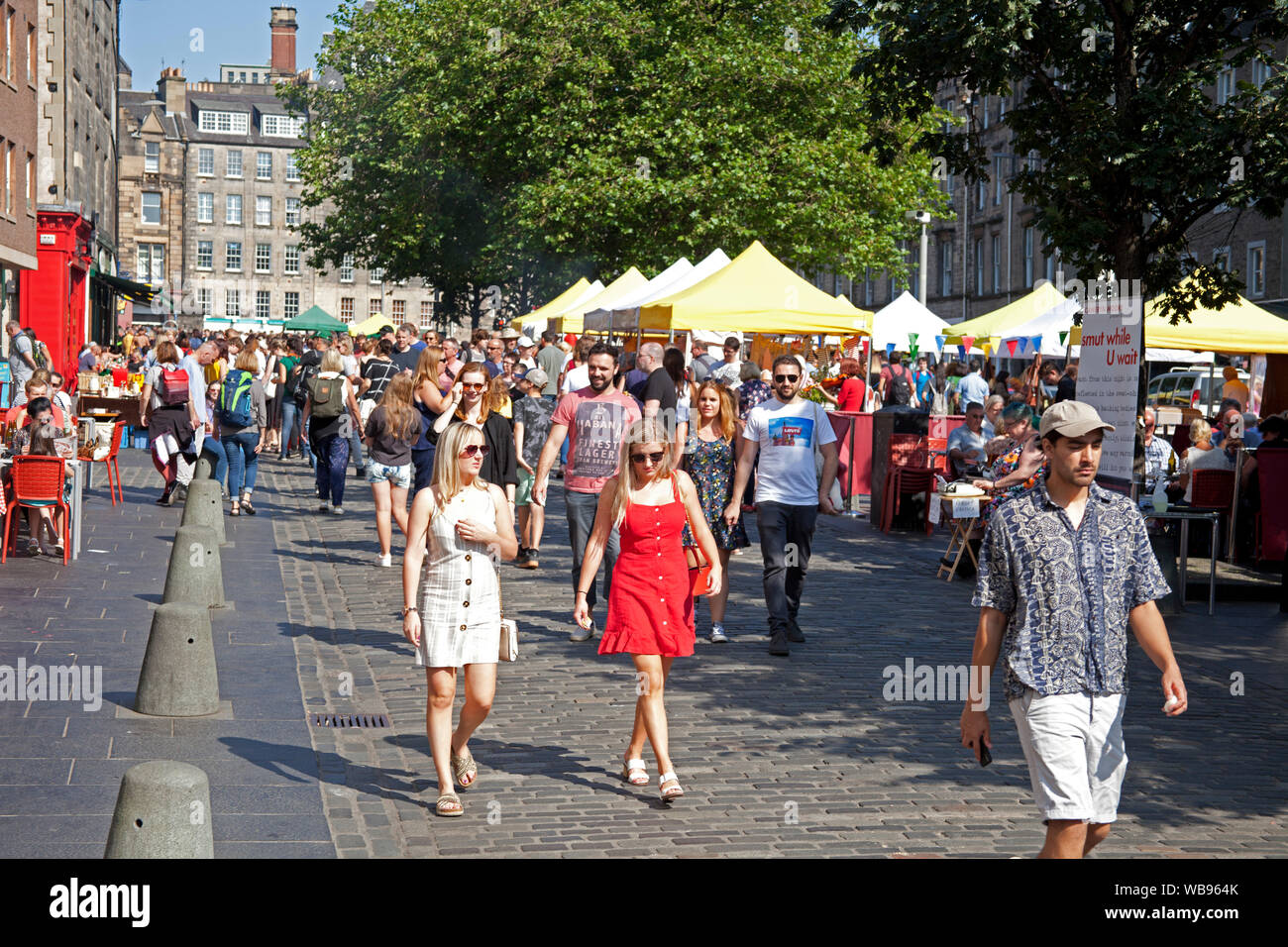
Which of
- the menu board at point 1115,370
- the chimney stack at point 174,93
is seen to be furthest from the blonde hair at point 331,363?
the chimney stack at point 174,93

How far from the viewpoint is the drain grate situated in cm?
735

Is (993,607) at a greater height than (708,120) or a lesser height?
lesser

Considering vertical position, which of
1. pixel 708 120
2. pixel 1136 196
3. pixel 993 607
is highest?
pixel 708 120

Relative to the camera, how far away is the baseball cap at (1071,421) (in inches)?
176

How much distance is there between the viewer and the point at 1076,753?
445cm

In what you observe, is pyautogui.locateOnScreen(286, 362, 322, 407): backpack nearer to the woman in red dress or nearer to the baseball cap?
the woman in red dress

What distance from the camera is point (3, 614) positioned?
9750mm

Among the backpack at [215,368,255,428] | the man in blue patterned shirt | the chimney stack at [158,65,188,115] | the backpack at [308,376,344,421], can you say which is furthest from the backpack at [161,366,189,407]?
the chimney stack at [158,65,188,115]

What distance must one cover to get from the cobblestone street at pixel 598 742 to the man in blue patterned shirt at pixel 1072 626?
1148mm

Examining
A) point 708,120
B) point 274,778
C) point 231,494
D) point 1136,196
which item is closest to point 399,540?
point 231,494

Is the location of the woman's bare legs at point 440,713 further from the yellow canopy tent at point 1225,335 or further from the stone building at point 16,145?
the stone building at point 16,145
